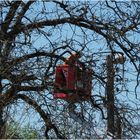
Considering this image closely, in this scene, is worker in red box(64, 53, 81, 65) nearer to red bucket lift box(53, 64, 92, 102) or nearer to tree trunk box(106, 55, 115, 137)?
red bucket lift box(53, 64, 92, 102)

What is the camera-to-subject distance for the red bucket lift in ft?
29.4

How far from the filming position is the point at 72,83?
29.8 ft

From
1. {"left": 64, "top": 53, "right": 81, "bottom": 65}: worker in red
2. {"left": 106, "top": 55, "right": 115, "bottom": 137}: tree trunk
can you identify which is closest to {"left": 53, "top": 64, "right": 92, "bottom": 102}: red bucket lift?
{"left": 64, "top": 53, "right": 81, "bottom": 65}: worker in red

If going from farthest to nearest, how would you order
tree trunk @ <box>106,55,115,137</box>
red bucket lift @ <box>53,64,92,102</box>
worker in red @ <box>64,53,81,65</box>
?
tree trunk @ <box>106,55,115,137</box> < worker in red @ <box>64,53,81,65</box> < red bucket lift @ <box>53,64,92,102</box>

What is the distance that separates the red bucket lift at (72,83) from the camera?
8969 mm

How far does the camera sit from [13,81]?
922cm

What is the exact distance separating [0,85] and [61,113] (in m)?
1.03

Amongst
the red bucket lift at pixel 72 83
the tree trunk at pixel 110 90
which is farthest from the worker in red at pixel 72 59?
the tree trunk at pixel 110 90

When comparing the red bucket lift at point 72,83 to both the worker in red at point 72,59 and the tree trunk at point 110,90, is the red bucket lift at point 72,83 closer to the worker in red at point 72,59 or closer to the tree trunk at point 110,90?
the worker in red at point 72,59

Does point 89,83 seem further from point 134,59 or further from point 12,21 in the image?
point 12,21

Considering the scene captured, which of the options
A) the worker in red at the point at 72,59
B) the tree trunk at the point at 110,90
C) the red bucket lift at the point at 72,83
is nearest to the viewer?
the red bucket lift at the point at 72,83

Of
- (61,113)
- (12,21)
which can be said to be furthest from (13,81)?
Answer: (12,21)

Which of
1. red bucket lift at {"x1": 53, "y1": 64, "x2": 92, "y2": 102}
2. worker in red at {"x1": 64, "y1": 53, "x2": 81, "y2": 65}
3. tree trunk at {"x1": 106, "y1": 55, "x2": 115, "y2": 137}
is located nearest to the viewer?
red bucket lift at {"x1": 53, "y1": 64, "x2": 92, "y2": 102}

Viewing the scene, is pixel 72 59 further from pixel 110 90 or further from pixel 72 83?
pixel 110 90
